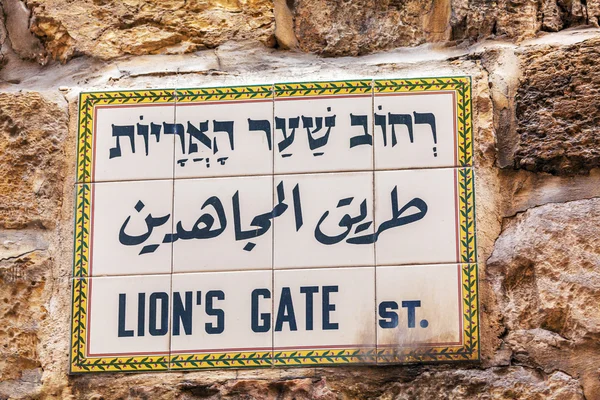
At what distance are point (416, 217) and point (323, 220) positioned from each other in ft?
0.63

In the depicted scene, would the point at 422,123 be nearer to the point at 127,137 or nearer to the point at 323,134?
the point at 323,134

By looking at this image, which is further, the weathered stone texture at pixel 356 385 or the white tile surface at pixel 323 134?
the white tile surface at pixel 323 134

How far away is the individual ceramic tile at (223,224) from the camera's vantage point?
2.41 m

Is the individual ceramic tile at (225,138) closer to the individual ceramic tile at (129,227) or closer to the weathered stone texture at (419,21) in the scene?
the individual ceramic tile at (129,227)

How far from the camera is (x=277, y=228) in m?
2.42

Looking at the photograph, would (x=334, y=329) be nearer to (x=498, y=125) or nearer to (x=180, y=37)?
(x=498, y=125)

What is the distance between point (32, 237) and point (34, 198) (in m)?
0.08

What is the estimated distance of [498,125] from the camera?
246 cm

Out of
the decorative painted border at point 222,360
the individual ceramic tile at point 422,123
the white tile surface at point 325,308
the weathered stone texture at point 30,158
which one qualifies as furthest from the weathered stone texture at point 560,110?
the weathered stone texture at point 30,158

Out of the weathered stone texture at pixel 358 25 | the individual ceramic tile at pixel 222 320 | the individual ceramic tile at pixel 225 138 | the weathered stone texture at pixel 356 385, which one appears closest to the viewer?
the weathered stone texture at pixel 356 385

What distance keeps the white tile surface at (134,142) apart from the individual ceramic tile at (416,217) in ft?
1.53

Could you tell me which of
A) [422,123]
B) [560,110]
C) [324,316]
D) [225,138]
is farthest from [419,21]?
[324,316]

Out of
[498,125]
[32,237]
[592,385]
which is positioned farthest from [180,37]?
[592,385]

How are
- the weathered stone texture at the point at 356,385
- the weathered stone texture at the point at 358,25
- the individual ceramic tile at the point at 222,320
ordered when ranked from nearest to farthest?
1. the weathered stone texture at the point at 356,385
2. the individual ceramic tile at the point at 222,320
3. the weathered stone texture at the point at 358,25
